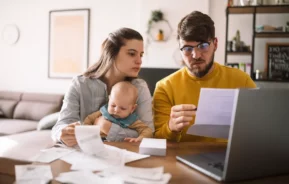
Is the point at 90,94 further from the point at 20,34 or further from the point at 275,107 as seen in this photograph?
the point at 20,34

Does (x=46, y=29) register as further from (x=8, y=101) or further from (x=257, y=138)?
(x=257, y=138)

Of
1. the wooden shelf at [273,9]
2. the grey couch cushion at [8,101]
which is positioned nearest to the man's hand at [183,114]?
the wooden shelf at [273,9]

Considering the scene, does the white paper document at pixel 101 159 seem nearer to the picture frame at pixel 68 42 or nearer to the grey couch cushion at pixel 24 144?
the grey couch cushion at pixel 24 144

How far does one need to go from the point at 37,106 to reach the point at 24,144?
1552mm

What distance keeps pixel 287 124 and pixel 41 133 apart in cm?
314

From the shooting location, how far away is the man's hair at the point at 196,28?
1.53 metres

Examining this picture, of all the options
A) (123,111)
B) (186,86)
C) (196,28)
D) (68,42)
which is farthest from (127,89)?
(68,42)

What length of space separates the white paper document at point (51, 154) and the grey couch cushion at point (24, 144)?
1.60 m

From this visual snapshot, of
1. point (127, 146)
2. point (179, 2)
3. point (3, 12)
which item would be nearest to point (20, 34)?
point (3, 12)

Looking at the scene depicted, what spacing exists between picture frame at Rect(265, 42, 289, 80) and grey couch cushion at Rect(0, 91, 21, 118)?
3.80 meters

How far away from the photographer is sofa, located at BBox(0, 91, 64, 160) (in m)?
3.03

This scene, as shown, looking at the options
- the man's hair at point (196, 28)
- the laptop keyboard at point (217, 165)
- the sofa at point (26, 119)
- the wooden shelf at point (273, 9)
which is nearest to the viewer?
the laptop keyboard at point (217, 165)

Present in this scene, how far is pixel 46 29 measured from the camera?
15.9ft

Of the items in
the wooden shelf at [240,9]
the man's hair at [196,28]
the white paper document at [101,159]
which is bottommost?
the white paper document at [101,159]
